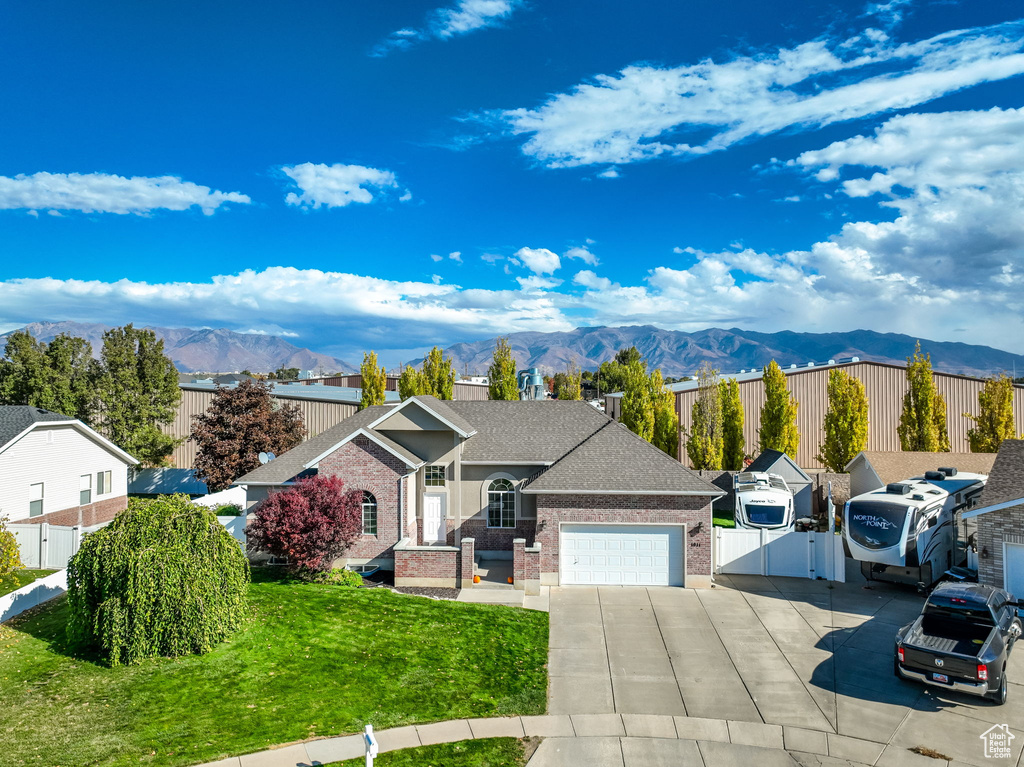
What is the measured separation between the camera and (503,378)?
4241 centimetres

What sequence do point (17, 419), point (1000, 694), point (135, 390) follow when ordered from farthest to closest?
1. point (135, 390)
2. point (17, 419)
3. point (1000, 694)

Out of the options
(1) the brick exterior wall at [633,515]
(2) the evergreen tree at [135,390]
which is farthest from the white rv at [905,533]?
(2) the evergreen tree at [135,390]

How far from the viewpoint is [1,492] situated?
24672mm

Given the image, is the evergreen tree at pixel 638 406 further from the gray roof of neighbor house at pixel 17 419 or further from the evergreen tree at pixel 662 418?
the gray roof of neighbor house at pixel 17 419

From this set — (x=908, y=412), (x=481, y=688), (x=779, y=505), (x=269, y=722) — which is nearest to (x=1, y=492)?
(x=269, y=722)

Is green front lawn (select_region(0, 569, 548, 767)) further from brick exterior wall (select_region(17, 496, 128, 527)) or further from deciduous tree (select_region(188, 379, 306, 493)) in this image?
deciduous tree (select_region(188, 379, 306, 493))

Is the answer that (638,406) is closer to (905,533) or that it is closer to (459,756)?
(905,533)

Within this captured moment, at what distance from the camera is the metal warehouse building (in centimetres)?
4606

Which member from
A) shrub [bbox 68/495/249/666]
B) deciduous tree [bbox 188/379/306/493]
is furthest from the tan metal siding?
shrub [bbox 68/495/249/666]

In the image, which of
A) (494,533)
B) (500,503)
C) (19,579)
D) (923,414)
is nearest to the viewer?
(19,579)

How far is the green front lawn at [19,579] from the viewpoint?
17.5m

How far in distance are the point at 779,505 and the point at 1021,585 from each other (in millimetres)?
8858

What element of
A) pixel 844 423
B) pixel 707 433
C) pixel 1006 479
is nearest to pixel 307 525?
pixel 1006 479

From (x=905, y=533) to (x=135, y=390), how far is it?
38.5 m
